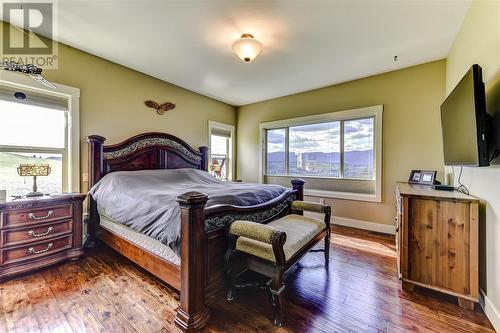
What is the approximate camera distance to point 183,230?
153cm

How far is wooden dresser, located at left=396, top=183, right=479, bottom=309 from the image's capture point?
1.69 m

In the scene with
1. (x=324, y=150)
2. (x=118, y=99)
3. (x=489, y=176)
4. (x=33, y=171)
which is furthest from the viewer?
(x=324, y=150)

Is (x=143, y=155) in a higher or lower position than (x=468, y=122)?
lower

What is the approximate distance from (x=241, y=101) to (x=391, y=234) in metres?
4.01

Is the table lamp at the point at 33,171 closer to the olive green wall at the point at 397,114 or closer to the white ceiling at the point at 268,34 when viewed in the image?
the white ceiling at the point at 268,34

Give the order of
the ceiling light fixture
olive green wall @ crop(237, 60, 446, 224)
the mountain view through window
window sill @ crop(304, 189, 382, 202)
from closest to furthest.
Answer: the ceiling light fixture, olive green wall @ crop(237, 60, 446, 224), window sill @ crop(304, 189, 382, 202), the mountain view through window

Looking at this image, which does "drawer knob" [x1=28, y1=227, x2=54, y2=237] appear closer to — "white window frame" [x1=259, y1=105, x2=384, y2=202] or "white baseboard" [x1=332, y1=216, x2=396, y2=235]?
"white window frame" [x1=259, y1=105, x2=384, y2=202]

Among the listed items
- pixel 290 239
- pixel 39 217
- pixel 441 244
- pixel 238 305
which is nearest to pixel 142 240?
pixel 238 305

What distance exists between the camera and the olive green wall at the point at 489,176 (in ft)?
5.01

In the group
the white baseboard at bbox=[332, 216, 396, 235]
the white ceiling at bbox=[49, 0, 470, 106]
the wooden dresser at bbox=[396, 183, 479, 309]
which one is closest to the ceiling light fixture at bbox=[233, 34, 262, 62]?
the white ceiling at bbox=[49, 0, 470, 106]

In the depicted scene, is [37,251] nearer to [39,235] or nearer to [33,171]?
[39,235]

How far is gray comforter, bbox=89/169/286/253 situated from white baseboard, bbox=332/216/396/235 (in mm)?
1786

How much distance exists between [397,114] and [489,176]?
2.09 metres

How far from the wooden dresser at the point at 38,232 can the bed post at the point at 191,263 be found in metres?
1.78
